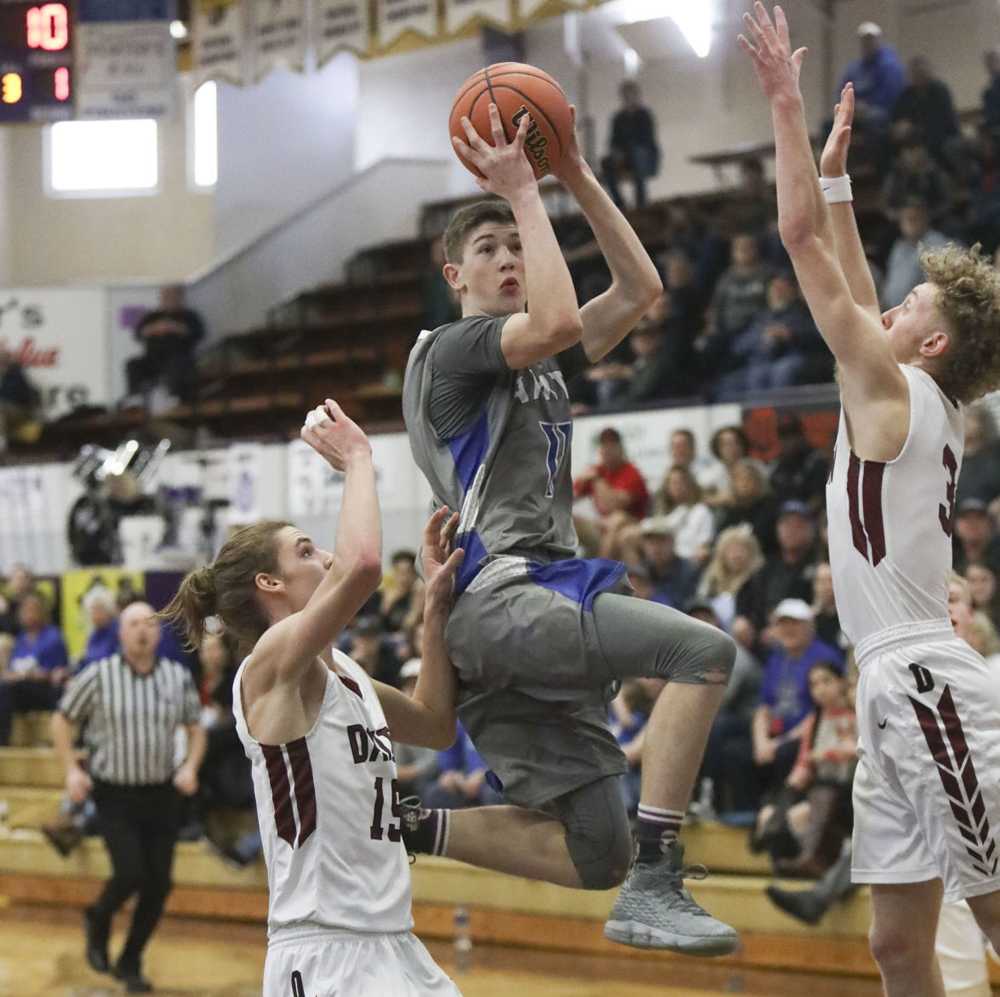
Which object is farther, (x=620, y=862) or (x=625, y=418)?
(x=625, y=418)

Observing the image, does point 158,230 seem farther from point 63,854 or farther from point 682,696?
point 682,696

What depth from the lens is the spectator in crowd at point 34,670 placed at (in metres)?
12.6

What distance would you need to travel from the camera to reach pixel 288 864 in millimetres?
3848

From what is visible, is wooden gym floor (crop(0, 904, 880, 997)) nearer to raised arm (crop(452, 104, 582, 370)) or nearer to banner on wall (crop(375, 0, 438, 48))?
raised arm (crop(452, 104, 582, 370))

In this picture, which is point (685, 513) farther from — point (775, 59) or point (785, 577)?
point (775, 59)

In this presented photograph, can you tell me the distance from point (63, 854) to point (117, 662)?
2.49 metres

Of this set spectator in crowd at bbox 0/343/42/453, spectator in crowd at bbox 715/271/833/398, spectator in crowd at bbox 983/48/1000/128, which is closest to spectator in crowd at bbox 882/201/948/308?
spectator in crowd at bbox 715/271/833/398

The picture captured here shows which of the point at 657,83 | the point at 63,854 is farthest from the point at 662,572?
the point at 657,83

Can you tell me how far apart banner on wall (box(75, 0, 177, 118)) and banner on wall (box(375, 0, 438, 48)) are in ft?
5.24

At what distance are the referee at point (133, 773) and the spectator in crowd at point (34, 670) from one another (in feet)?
11.6

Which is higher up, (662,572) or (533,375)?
(533,375)

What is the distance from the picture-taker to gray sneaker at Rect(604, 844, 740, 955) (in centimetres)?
372

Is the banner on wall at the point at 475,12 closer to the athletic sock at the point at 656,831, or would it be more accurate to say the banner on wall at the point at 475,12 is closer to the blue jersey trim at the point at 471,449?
the blue jersey trim at the point at 471,449

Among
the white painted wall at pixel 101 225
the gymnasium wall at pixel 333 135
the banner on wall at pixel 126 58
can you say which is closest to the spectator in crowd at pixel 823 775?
the banner on wall at pixel 126 58
